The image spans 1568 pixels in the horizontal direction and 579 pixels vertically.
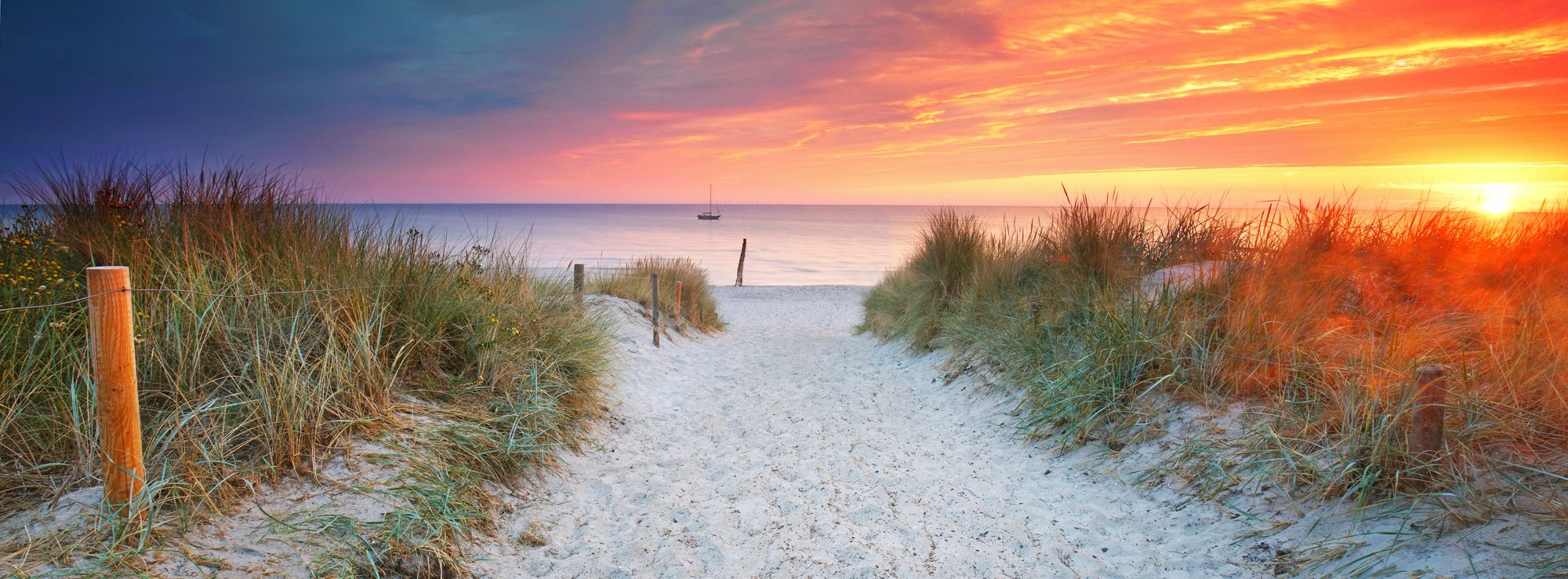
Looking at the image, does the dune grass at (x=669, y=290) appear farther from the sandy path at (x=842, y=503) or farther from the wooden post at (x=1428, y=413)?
the wooden post at (x=1428, y=413)

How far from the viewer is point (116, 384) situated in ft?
7.93

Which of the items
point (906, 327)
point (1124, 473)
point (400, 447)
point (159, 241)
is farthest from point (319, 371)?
point (906, 327)

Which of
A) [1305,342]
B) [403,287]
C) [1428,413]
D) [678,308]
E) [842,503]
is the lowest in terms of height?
[842,503]

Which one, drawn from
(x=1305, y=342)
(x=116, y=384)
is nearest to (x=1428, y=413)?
(x=1305, y=342)

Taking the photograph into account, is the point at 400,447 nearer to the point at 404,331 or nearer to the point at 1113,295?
the point at 404,331

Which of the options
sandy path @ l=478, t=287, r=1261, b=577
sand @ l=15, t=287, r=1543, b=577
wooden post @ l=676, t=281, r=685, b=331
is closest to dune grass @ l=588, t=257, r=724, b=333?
wooden post @ l=676, t=281, r=685, b=331

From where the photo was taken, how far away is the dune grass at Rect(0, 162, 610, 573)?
9.36 ft

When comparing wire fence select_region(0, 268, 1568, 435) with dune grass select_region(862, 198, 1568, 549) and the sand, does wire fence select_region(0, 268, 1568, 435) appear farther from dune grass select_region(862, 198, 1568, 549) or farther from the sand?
the sand

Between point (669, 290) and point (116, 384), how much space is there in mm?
9230

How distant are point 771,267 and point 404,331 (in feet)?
90.1

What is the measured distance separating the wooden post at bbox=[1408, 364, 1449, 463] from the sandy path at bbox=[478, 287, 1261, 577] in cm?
83

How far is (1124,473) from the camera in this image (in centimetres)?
400

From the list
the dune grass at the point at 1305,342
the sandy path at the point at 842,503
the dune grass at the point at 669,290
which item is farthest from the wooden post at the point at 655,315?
the dune grass at the point at 1305,342

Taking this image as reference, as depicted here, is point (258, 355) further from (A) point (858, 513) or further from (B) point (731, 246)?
(B) point (731, 246)
